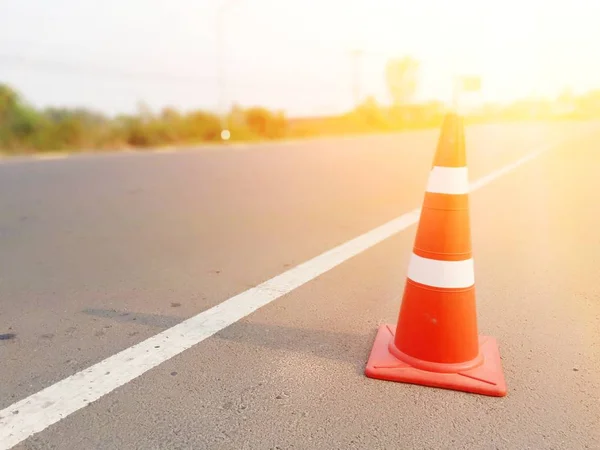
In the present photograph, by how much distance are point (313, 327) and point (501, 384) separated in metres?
1.07

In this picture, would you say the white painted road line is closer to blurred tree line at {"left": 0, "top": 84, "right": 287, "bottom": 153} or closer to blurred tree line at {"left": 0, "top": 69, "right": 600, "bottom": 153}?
blurred tree line at {"left": 0, "top": 69, "right": 600, "bottom": 153}

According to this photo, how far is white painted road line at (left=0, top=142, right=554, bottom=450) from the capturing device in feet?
7.29

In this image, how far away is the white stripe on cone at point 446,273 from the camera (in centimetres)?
267

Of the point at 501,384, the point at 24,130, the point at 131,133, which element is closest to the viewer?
the point at 501,384

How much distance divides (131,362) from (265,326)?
77cm

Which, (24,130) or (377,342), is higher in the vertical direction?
(24,130)

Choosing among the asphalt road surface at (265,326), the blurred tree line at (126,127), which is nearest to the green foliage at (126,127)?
the blurred tree line at (126,127)

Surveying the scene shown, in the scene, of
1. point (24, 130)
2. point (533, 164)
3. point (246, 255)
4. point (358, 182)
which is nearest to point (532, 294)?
point (246, 255)

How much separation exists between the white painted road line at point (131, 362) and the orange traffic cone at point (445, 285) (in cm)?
99

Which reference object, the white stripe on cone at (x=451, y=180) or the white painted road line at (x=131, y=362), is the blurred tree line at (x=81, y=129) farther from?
the white stripe on cone at (x=451, y=180)

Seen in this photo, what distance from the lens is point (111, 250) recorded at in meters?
5.05

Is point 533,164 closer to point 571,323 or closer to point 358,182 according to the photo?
point 358,182

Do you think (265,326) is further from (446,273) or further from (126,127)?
(126,127)

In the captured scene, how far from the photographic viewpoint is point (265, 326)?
318cm
